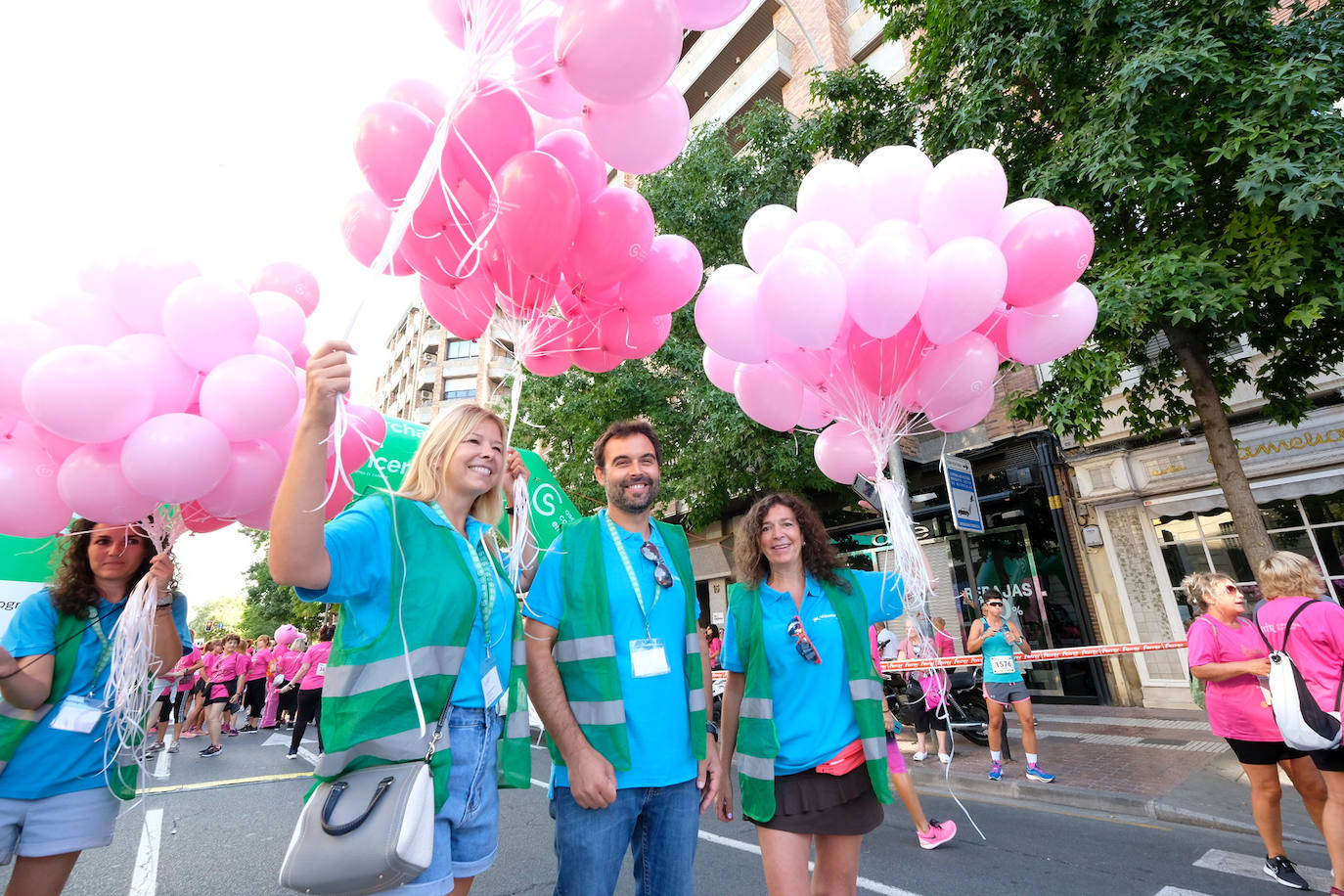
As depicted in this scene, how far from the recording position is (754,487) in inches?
452

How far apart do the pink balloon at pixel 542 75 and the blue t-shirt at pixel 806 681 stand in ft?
7.32

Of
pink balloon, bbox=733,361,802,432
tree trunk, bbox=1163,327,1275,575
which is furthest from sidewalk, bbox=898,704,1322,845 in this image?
pink balloon, bbox=733,361,802,432

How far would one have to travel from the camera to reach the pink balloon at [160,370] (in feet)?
7.63

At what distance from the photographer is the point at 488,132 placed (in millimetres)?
2676

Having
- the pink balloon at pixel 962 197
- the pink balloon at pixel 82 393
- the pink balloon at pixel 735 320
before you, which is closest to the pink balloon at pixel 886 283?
the pink balloon at pixel 962 197

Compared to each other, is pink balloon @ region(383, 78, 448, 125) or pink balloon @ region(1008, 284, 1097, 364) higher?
pink balloon @ region(383, 78, 448, 125)

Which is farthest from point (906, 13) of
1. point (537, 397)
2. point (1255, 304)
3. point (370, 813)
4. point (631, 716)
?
Result: point (370, 813)

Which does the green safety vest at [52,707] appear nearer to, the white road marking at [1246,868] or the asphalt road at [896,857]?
the asphalt road at [896,857]

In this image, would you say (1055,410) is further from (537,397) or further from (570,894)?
(537,397)

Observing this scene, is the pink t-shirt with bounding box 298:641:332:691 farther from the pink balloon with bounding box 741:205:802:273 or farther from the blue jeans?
the blue jeans

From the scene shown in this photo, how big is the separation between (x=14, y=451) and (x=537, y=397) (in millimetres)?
9612

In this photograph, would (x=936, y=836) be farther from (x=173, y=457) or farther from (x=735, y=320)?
(x=173, y=457)

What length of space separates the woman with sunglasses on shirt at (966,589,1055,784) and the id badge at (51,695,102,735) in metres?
6.81

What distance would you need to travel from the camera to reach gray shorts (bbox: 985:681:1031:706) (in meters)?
6.37
